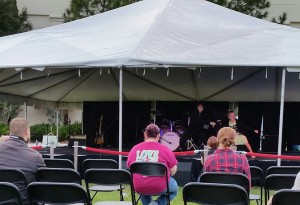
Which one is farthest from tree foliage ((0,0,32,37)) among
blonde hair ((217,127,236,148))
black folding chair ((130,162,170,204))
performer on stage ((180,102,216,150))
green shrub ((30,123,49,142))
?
blonde hair ((217,127,236,148))

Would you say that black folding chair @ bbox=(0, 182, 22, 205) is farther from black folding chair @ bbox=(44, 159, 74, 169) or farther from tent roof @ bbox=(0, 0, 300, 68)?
tent roof @ bbox=(0, 0, 300, 68)

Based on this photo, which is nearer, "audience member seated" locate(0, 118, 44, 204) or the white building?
"audience member seated" locate(0, 118, 44, 204)

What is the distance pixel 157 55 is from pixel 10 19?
16.2 m

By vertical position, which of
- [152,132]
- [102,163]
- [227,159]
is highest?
[152,132]

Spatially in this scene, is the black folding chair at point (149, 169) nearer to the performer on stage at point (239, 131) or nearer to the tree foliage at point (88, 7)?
the performer on stage at point (239, 131)

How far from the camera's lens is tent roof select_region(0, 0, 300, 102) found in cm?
912

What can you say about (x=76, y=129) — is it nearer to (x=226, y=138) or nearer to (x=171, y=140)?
(x=171, y=140)

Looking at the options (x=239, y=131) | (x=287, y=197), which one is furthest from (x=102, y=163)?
(x=239, y=131)

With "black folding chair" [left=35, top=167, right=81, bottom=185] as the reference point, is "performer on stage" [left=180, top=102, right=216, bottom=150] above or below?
below

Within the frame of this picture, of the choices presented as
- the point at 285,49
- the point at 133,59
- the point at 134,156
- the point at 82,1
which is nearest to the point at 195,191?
the point at 134,156

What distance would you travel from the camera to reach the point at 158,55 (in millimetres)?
9133

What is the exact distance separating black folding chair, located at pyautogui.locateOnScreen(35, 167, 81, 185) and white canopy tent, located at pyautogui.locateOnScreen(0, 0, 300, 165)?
3.86 m

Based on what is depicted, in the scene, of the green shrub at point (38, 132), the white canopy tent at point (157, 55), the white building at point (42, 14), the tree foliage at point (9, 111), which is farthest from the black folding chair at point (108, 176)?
the white building at point (42, 14)

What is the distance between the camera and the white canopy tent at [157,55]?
9.11 metres
